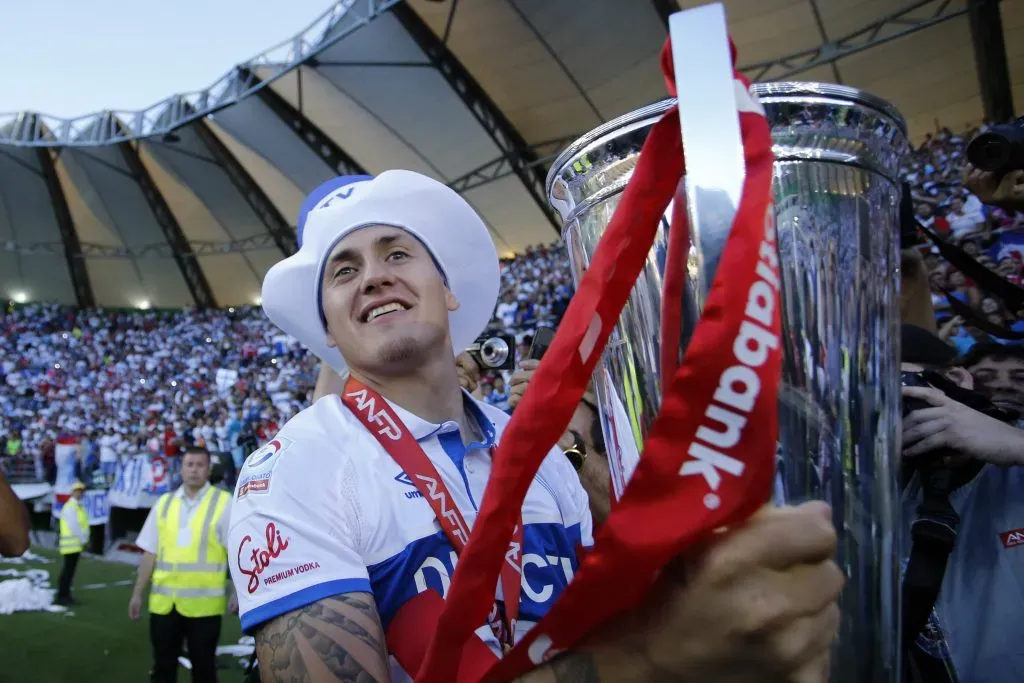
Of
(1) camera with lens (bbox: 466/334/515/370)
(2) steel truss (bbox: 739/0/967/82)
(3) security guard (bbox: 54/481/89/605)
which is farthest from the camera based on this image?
(2) steel truss (bbox: 739/0/967/82)

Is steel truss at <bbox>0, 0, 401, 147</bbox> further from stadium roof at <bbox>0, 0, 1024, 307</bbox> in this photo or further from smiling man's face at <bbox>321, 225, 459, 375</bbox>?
smiling man's face at <bbox>321, 225, 459, 375</bbox>

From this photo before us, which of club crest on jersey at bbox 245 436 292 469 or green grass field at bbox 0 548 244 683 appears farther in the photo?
green grass field at bbox 0 548 244 683

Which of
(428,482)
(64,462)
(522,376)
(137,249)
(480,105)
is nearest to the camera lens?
(428,482)

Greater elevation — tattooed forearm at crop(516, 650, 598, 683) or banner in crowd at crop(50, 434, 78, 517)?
banner in crowd at crop(50, 434, 78, 517)

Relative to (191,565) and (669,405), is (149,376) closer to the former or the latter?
(191,565)

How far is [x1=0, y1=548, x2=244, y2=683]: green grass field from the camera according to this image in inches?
224

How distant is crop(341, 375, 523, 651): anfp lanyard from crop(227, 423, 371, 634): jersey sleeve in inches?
5.0

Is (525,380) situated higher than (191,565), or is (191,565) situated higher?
(525,380)

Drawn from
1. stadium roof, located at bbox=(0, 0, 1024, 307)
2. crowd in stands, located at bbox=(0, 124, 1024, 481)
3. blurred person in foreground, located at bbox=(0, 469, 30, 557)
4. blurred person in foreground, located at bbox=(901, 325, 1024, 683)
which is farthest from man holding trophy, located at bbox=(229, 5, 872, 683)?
stadium roof, located at bbox=(0, 0, 1024, 307)

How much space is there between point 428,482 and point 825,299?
0.75 m

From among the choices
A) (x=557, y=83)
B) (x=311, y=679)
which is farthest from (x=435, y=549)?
(x=557, y=83)

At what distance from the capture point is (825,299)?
62cm

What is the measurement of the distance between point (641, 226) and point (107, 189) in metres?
22.0

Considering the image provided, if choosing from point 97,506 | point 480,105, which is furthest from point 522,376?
point 97,506
